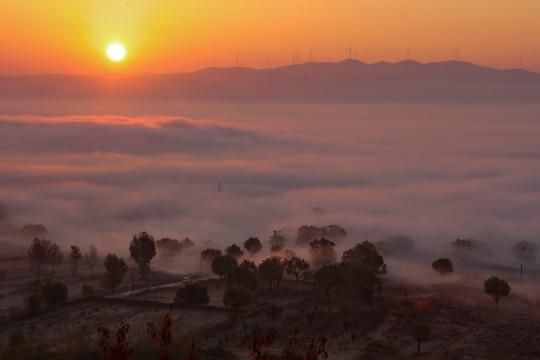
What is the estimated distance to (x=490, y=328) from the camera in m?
A: 76.9

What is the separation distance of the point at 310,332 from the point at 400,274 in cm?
6072

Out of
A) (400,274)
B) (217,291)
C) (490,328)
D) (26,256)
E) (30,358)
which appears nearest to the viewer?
(30,358)

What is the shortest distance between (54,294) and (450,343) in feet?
181

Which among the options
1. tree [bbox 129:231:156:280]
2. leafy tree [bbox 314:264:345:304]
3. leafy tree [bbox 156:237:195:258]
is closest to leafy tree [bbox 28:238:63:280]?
tree [bbox 129:231:156:280]

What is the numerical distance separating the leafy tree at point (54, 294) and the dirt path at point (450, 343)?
169 feet

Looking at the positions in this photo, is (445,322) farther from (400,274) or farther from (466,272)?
(466,272)

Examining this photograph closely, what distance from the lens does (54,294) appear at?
83.9m

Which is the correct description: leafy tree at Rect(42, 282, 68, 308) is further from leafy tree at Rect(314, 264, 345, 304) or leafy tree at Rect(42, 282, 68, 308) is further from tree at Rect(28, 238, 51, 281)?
tree at Rect(28, 238, 51, 281)

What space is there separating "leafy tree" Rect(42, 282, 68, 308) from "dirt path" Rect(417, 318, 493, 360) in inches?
2033

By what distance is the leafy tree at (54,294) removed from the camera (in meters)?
83.6

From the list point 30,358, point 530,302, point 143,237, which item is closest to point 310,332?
point 30,358

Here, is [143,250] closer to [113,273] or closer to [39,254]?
[113,273]

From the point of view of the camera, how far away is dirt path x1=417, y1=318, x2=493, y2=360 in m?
64.7

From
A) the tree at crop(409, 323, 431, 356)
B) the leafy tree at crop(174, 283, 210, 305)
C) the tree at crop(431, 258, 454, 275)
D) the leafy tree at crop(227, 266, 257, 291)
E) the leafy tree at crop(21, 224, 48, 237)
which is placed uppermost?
the leafy tree at crop(21, 224, 48, 237)
